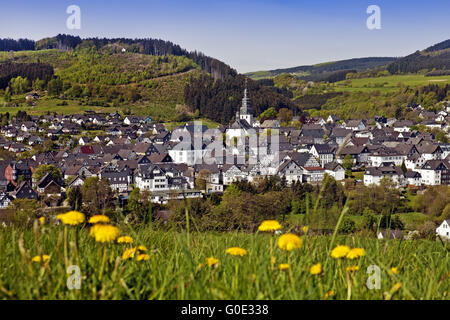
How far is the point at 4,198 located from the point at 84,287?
26.7 meters

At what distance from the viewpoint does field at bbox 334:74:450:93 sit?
9425cm

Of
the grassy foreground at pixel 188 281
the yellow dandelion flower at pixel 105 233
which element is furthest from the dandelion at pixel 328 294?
the yellow dandelion flower at pixel 105 233

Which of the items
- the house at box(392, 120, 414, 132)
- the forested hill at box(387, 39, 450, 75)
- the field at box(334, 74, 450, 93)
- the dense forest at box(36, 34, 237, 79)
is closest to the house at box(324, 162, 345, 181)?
the house at box(392, 120, 414, 132)

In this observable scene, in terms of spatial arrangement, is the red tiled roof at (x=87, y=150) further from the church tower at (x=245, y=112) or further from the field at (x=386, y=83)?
the field at (x=386, y=83)

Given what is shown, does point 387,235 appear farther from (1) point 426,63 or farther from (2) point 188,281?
(1) point 426,63

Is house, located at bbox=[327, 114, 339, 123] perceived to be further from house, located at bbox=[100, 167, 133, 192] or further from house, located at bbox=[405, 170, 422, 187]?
house, located at bbox=[100, 167, 133, 192]

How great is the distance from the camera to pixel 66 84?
240ft

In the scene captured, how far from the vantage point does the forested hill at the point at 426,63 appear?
387 ft

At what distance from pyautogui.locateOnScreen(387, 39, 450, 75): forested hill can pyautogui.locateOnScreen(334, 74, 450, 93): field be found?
7549 millimetres

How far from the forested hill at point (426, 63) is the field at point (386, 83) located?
7.55 meters

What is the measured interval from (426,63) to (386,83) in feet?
97.3

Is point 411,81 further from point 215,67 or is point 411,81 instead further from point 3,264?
point 3,264

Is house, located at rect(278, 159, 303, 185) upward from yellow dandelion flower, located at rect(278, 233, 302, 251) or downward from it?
downward

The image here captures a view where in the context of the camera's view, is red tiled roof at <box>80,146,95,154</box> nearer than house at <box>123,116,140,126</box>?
Yes
